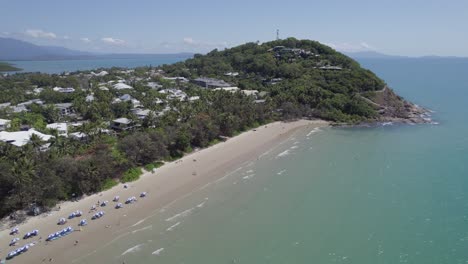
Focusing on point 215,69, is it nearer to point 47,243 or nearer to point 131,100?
point 131,100

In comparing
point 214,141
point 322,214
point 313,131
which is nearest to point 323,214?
point 322,214

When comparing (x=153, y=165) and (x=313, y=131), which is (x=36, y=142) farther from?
(x=313, y=131)

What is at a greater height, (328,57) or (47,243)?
→ (328,57)

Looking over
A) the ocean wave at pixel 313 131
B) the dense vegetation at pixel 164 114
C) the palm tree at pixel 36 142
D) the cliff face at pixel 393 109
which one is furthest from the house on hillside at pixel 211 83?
the palm tree at pixel 36 142

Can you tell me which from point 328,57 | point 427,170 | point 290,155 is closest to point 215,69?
point 328,57

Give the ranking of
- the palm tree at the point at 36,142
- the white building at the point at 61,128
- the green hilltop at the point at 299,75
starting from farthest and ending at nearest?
the green hilltop at the point at 299,75 → the white building at the point at 61,128 → the palm tree at the point at 36,142

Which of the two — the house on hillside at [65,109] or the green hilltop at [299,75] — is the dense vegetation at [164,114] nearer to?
the green hilltop at [299,75]

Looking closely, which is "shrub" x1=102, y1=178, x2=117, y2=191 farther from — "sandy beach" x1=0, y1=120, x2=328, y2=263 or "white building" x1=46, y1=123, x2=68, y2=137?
"white building" x1=46, y1=123, x2=68, y2=137
